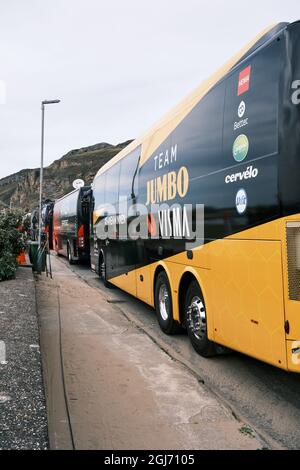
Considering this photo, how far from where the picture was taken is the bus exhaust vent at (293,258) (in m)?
4.07

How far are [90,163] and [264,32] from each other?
118 meters

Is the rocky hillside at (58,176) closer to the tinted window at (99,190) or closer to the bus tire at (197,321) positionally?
the tinted window at (99,190)

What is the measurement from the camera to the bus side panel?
4.32m

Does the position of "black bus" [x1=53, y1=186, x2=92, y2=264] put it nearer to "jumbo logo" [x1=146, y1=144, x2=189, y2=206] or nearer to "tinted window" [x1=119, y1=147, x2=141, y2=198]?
"tinted window" [x1=119, y1=147, x2=141, y2=198]

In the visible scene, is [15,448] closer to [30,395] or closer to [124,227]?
[30,395]

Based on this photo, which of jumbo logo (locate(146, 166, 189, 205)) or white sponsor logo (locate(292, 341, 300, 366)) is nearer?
white sponsor logo (locate(292, 341, 300, 366))

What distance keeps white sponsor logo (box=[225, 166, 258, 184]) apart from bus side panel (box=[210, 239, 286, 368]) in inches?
24.9

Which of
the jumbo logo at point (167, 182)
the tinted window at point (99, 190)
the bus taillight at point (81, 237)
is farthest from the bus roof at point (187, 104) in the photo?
the bus taillight at point (81, 237)

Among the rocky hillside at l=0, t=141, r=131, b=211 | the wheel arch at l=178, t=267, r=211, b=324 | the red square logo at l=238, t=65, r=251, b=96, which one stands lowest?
the wheel arch at l=178, t=267, r=211, b=324

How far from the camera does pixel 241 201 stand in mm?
4934

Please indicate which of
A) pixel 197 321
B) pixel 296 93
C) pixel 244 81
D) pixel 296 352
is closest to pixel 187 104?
pixel 244 81

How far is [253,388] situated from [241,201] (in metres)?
2.08

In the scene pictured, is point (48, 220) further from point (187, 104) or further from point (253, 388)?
point (253, 388)

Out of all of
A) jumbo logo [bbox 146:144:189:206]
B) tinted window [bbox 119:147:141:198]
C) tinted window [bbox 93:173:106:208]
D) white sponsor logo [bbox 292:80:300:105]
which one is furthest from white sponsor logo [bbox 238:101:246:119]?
tinted window [bbox 93:173:106:208]
